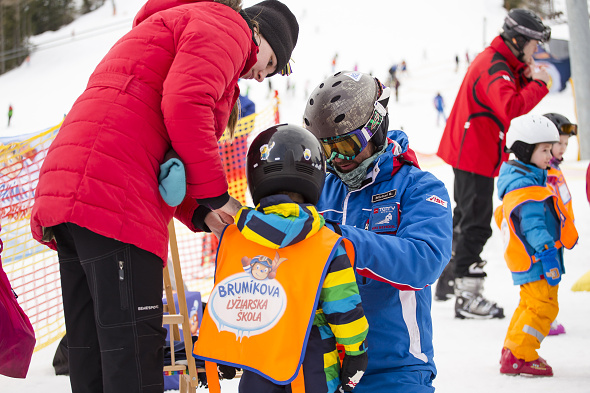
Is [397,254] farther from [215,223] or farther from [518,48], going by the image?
[518,48]

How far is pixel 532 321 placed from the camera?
3.74 m

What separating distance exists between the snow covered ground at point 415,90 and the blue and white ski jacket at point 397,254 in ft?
5.48

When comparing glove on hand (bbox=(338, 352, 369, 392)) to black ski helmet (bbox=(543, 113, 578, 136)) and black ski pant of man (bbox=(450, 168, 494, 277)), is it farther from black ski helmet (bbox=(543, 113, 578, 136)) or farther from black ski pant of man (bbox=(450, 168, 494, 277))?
black ski helmet (bbox=(543, 113, 578, 136))

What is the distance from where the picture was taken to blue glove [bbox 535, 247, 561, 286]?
3.79 m

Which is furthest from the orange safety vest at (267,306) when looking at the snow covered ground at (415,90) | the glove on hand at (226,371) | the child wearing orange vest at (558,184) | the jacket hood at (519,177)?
the child wearing orange vest at (558,184)

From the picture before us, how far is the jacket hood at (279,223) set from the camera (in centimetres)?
172

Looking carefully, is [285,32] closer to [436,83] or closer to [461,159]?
[461,159]

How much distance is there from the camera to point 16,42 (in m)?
44.4

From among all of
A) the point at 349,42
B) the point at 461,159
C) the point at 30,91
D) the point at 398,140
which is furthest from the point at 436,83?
the point at 398,140

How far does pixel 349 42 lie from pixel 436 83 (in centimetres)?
1775

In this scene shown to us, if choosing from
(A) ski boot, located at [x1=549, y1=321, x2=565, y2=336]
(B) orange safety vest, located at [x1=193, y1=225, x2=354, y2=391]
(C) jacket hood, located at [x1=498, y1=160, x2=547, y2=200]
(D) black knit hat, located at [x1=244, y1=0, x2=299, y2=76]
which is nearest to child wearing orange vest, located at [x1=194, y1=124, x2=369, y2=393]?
(B) orange safety vest, located at [x1=193, y1=225, x2=354, y2=391]

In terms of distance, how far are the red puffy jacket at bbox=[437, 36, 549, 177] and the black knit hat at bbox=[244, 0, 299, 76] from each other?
308 centimetres

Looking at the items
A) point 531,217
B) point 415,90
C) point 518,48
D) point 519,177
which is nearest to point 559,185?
point 519,177

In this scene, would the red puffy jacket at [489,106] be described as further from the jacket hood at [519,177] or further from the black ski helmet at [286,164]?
the black ski helmet at [286,164]
